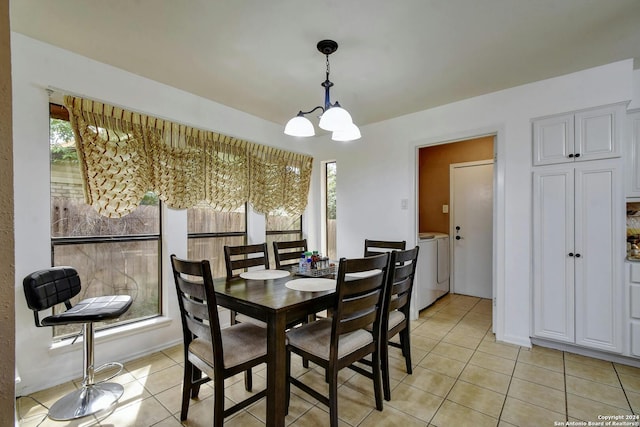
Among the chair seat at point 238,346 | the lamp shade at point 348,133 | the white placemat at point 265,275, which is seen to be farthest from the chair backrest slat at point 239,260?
the lamp shade at point 348,133

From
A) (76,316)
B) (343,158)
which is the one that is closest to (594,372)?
(343,158)

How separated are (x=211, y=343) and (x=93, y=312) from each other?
2.99ft

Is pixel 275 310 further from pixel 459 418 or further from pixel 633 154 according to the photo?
pixel 633 154

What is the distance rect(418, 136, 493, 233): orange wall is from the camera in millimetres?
4352

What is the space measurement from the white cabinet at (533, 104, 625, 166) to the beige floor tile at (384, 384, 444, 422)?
2.16 metres

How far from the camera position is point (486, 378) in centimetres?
216

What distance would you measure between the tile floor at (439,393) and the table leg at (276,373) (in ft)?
1.14

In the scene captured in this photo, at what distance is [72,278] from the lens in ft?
6.66

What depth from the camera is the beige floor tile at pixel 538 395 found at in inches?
72.5

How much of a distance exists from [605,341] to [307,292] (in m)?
2.47

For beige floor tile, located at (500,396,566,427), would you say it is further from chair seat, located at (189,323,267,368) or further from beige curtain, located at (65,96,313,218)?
beige curtain, located at (65,96,313,218)

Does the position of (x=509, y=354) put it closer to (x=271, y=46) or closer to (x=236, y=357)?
(x=236, y=357)

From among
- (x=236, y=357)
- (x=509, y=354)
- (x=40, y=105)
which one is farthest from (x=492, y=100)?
(x=40, y=105)

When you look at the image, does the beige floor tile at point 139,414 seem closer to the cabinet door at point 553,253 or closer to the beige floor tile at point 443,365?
the beige floor tile at point 443,365
